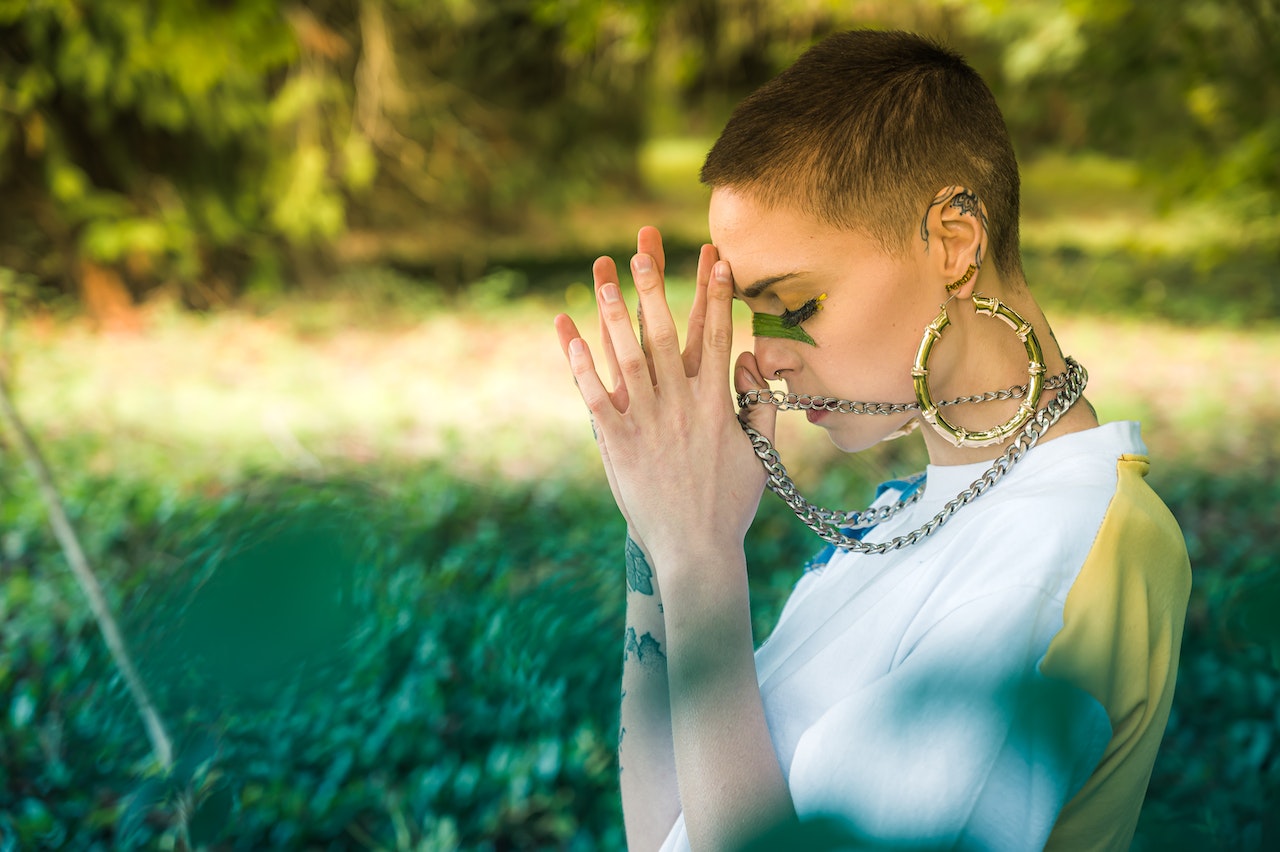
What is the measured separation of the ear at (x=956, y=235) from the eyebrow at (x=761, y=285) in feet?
0.56

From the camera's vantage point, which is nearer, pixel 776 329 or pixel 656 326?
pixel 656 326

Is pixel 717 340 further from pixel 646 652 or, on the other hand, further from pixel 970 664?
pixel 970 664

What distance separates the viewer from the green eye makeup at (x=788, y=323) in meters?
1.28

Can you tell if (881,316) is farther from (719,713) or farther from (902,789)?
(902,789)

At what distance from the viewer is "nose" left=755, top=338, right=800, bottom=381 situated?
4.38 feet

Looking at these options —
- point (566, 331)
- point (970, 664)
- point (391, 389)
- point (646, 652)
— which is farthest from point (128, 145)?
point (970, 664)

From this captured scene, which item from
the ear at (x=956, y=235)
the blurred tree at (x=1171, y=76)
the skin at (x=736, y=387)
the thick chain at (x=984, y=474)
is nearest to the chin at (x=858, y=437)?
the skin at (x=736, y=387)

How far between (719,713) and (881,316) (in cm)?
53

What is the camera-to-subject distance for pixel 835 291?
126cm

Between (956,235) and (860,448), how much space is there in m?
0.32

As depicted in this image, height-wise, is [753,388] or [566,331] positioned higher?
[566,331]

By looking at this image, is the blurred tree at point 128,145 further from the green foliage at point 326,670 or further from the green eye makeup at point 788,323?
the green eye makeup at point 788,323

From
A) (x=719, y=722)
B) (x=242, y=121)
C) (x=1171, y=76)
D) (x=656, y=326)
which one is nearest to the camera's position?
(x=719, y=722)

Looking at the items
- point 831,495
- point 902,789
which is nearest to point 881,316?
point 902,789
